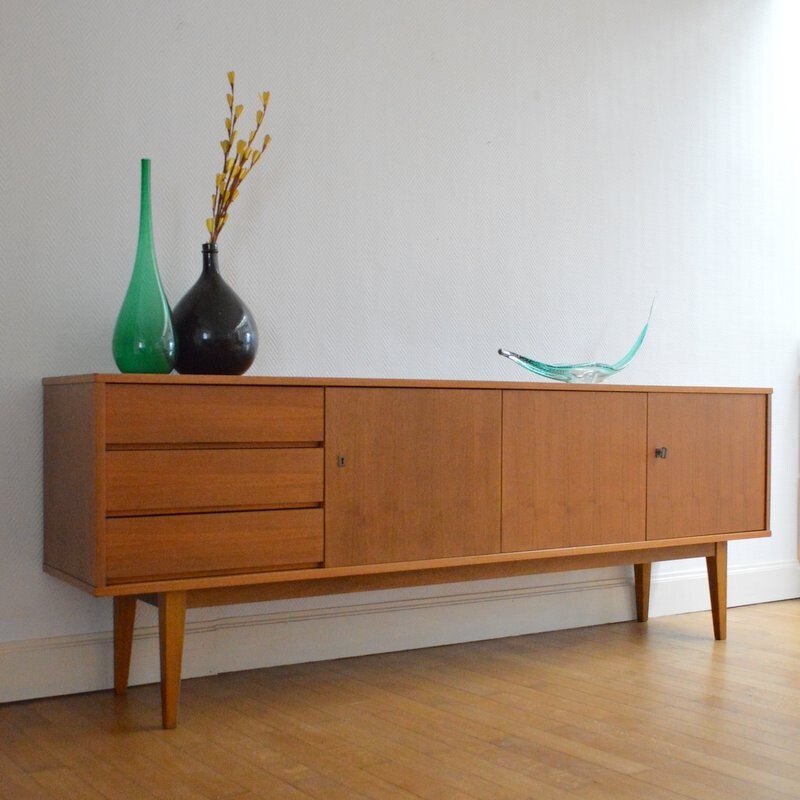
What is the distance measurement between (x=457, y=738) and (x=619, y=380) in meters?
1.55

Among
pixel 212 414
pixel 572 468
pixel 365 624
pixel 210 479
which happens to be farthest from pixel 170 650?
pixel 572 468

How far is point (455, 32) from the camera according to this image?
3051mm

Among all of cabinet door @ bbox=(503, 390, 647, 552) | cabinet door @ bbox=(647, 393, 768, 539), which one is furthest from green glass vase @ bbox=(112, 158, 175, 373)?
cabinet door @ bbox=(647, 393, 768, 539)

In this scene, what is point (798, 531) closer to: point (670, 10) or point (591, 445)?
point (591, 445)

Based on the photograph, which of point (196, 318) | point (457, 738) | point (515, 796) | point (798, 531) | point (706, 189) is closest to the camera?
point (515, 796)

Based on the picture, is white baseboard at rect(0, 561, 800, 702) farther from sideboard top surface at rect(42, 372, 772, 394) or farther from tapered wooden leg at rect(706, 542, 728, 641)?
sideboard top surface at rect(42, 372, 772, 394)

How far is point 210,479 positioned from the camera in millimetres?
2213

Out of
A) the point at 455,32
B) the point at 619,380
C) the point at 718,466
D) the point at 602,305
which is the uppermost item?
the point at 455,32

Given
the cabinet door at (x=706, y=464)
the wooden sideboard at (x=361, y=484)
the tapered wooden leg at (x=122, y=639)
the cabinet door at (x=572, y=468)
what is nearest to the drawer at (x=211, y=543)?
the wooden sideboard at (x=361, y=484)

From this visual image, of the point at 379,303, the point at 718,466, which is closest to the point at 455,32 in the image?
the point at 379,303

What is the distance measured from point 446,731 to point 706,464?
1.20 m

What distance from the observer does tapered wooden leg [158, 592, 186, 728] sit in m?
2.18

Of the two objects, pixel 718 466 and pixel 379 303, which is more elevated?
pixel 379 303

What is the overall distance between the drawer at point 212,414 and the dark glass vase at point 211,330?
124 millimetres
